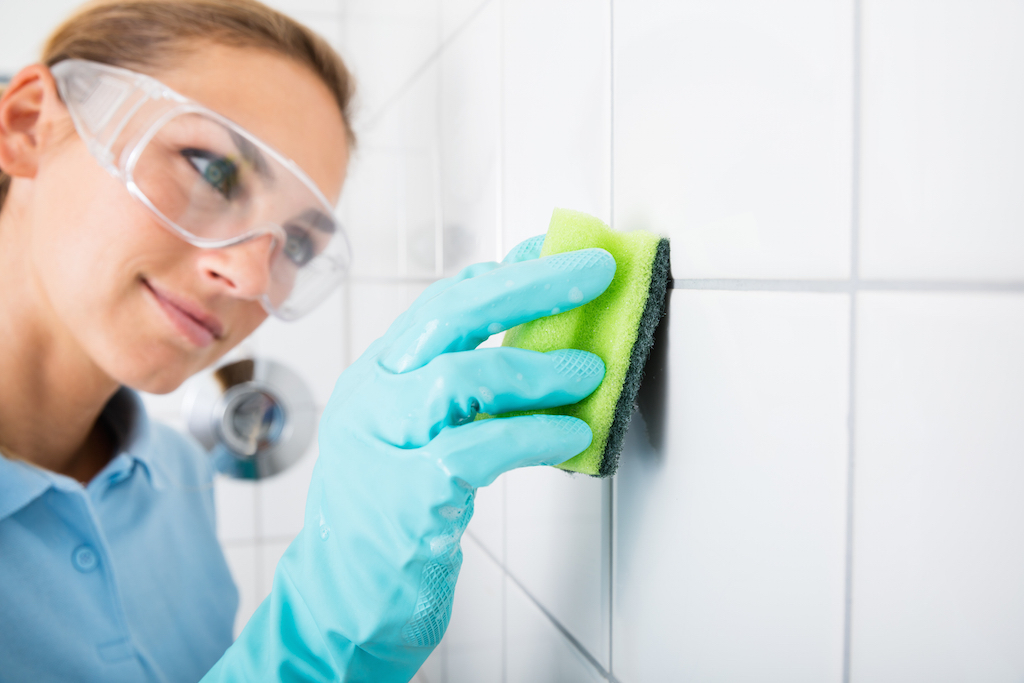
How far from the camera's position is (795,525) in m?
0.29

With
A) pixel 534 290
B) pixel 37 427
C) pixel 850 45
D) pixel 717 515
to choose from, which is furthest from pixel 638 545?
pixel 37 427

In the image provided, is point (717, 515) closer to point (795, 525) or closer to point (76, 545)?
point (795, 525)

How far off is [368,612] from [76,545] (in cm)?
59

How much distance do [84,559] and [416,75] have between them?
0.78 m

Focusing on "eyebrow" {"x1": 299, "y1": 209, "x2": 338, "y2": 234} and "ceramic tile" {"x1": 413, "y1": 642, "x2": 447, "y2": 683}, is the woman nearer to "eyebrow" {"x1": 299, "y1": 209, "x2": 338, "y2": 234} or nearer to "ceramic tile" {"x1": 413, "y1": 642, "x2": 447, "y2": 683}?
"eyebrow" {"x1": 299, "y1": 209, "x2": 338, "y2": 234}

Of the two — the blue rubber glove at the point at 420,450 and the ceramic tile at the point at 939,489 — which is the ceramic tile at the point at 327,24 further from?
the ceramic tile at the point at 939,489

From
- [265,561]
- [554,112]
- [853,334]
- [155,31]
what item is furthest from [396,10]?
[265,561]

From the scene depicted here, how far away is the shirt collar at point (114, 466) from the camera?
0.72 metres

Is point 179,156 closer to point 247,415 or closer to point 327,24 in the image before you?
point 247,415

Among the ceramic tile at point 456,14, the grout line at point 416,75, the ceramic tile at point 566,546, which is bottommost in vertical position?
the ceramic tile at point 566,546

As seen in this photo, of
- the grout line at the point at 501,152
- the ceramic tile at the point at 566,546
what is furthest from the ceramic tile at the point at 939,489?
the grout line at the point at 501,152

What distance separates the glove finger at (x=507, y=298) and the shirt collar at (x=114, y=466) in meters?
0.62

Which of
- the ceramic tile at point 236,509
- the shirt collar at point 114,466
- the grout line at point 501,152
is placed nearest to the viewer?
the grout line at point 501,152

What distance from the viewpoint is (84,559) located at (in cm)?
78
